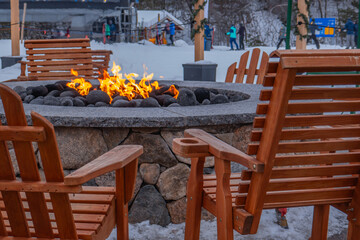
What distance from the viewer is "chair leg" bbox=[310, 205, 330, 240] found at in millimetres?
2607

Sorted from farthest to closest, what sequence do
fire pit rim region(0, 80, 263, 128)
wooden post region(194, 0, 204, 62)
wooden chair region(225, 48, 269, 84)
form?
wooden post region(194, 0, 204, 62) < wooden chair region(225, 48, 269, 84) < fire pit rim region(0, 80, 263, 128)

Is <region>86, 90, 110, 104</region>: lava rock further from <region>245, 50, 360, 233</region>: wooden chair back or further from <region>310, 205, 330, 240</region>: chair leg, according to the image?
<region>245, 50, 360, 233</region>: wooden chair back

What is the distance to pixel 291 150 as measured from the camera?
78.0 inches

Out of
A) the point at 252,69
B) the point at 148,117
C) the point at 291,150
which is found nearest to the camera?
the point at 291,150

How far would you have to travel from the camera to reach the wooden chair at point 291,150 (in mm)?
1848

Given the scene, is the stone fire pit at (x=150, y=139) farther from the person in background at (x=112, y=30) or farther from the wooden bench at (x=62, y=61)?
the person in background at (x=112, y=30)

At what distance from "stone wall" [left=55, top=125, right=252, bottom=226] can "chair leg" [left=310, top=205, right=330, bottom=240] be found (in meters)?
1.03

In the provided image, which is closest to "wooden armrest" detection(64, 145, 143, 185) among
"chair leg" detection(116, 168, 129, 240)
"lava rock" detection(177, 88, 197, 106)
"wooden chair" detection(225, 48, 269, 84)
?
"chair leg" detection(116, 168, 129, 240)

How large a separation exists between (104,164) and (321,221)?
130cm

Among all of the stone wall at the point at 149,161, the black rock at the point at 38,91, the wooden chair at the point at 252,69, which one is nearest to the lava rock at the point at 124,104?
the stone wall at the point at 149,161

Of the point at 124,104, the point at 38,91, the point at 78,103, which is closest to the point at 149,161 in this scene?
the point at 124,104

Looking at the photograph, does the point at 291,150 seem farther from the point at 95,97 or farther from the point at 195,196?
the point at 95,97

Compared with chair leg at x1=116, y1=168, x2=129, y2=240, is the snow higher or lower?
lower

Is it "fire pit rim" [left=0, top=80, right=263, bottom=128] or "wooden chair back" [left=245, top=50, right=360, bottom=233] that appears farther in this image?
"fire pit rim" [left=0, top=80, right=263, bottom=128]
